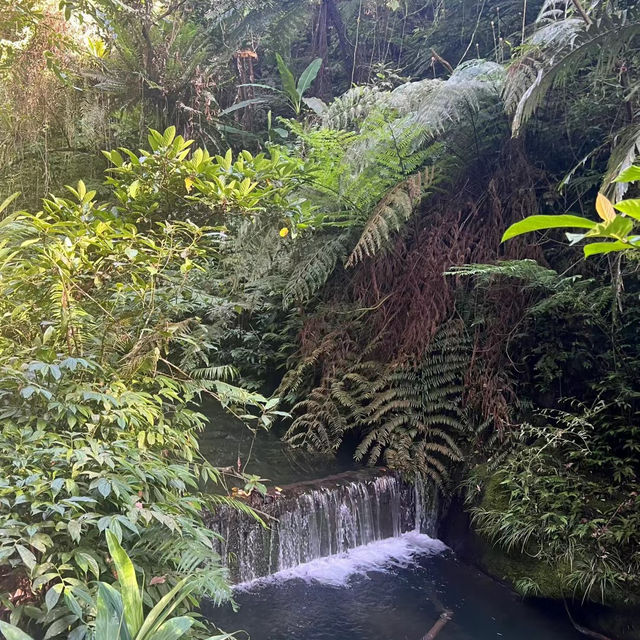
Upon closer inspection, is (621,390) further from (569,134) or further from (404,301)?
(569,134)

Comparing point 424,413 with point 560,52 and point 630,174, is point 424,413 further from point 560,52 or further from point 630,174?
point 630,174

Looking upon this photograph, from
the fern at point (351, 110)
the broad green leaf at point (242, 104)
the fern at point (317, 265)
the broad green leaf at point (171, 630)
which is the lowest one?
the broad green leaf at point (171, 630)

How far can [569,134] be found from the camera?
4.00 m

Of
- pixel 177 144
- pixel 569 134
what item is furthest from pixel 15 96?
pixel 569 134

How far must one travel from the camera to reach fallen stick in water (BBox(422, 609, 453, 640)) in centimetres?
268

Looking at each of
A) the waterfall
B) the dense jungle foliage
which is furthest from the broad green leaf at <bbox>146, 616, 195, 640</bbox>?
the waterfall

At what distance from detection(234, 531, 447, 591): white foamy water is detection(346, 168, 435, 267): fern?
2084 millimetres

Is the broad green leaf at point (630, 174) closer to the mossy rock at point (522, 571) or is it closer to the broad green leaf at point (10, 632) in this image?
the broad green leaf at point (10, 632)

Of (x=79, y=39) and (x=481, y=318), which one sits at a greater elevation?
(x=79, y=39)

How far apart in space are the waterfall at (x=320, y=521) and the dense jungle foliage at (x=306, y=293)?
9.9 inches

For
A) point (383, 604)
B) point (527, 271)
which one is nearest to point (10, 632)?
point (383, 604)

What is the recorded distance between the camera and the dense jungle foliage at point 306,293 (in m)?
1.59

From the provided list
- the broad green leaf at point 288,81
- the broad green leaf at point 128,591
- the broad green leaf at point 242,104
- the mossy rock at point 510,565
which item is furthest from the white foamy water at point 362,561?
the broad green leaf at point 288,81

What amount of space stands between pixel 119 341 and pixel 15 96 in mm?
4037
